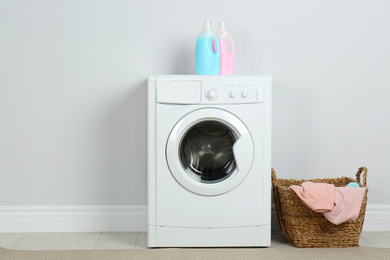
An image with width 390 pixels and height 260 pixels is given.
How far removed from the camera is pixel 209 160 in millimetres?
2432

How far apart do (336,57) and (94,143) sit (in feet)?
4.37

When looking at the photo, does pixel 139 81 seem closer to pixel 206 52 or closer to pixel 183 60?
pixel 183 60

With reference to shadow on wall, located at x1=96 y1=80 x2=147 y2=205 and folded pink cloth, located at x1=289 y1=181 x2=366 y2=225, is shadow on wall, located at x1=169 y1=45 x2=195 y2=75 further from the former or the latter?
folded pink cloth, located at x1=289 y1=181 x2=366 y2=225

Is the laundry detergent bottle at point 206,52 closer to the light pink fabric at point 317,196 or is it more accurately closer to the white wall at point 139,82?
the white wall at point 139,82

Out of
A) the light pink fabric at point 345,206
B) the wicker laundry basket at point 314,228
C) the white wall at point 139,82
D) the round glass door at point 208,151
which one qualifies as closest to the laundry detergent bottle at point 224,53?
the white wall at point 139,82

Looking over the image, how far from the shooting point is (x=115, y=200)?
279cm

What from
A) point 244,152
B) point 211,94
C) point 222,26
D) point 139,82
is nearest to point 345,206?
point 244,152

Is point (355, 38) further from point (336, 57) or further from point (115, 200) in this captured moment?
point (115, 200)

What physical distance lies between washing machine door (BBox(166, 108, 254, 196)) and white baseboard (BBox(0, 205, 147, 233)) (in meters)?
0.49

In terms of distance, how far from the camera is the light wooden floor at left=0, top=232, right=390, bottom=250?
2521mm

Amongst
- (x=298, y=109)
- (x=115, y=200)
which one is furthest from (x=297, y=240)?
(x=115, y=200)

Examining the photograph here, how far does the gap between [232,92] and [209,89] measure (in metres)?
0.10

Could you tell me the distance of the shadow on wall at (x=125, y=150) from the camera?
9.02ft

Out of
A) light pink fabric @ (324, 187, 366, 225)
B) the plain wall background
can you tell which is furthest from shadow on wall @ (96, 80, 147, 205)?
light pink fabric @ (324, 187, 366, 225)
